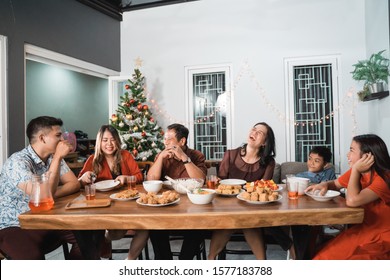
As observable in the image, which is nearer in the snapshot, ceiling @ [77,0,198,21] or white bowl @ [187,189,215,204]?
white bowl @ [187,189,215,204]

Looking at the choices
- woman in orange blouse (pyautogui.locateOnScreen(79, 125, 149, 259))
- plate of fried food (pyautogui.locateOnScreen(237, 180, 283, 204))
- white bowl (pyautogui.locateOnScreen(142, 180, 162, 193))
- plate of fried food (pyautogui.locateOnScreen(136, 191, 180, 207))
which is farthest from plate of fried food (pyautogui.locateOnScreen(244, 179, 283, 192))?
woman in orange blouse (pyautogui.locateOnScreen(79, 125, 149, 259))

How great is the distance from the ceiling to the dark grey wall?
10 cm

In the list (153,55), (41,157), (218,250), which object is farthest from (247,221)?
(153,55)

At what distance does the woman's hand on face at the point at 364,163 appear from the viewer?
1.54m

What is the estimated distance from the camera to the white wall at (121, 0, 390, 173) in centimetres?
449

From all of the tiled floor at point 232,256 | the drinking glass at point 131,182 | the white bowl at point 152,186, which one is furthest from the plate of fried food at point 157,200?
the tiled floor at point 232,256

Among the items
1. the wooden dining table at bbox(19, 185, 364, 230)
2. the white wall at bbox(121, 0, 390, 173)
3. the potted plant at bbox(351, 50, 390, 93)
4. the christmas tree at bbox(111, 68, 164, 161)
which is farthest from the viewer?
the christmas tree at bbox(111, 68, 164, 161)

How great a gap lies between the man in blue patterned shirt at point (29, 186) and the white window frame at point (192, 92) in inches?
130

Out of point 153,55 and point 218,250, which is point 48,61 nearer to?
point 153,55

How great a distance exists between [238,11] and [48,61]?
2.89 metres

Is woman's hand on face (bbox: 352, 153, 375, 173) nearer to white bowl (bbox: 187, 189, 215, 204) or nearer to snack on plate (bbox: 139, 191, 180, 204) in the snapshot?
white bowl (bbox: 187, 189, 215, 204)

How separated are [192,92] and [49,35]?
2.22 metres

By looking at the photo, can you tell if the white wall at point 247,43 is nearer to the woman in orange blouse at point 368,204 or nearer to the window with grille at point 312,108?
the window with grille at point 312,108

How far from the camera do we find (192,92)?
5.17m
